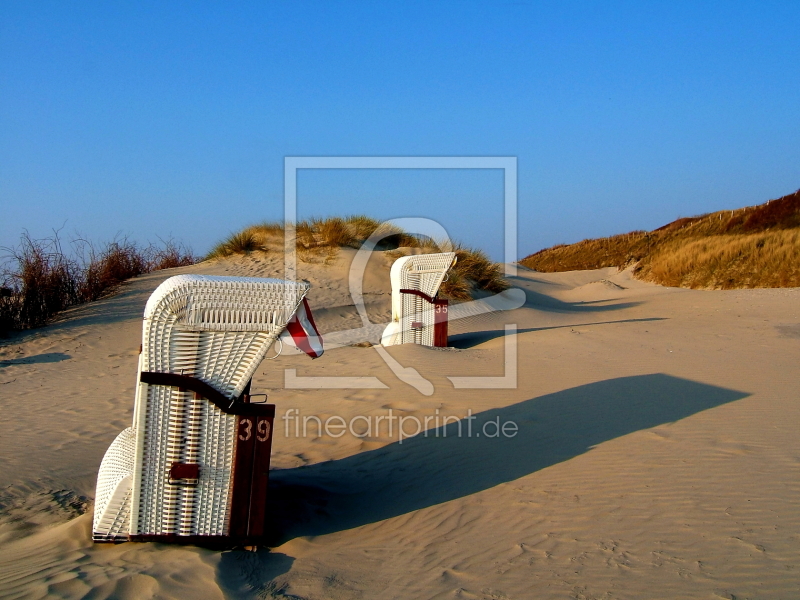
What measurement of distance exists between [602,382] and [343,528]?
4597mm

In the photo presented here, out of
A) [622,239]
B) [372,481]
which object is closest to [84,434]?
[372,481]

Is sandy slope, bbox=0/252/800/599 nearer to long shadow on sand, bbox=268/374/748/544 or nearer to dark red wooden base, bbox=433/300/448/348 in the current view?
long shadow on sand, bbox=268/374/748/544

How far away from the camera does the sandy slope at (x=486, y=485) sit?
3.46 m

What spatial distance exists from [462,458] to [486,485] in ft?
2.32

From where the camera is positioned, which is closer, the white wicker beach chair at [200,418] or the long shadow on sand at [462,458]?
the white wicker beach chair at [200,418]

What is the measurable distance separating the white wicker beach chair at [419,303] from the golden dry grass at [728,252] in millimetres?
13126

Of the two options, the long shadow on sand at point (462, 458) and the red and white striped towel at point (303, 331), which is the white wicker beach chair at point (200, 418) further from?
the long shadow on sand at point (462, 458)

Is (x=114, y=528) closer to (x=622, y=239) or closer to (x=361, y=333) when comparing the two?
(x=361, y=333)

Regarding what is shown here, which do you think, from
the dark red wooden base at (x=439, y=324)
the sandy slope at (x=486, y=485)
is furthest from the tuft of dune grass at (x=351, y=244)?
the sandy slope at (x=486, y=485)

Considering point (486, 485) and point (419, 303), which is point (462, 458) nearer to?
point (486, 485)

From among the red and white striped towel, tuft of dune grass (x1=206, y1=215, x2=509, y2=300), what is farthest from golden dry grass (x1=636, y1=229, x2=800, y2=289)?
the red and white striped towel

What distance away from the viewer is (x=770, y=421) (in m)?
6.28

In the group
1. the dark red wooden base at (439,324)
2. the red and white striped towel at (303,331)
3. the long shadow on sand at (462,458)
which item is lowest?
the long shadow on sand at (462,458)

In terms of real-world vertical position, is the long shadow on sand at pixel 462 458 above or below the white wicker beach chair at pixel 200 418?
below
